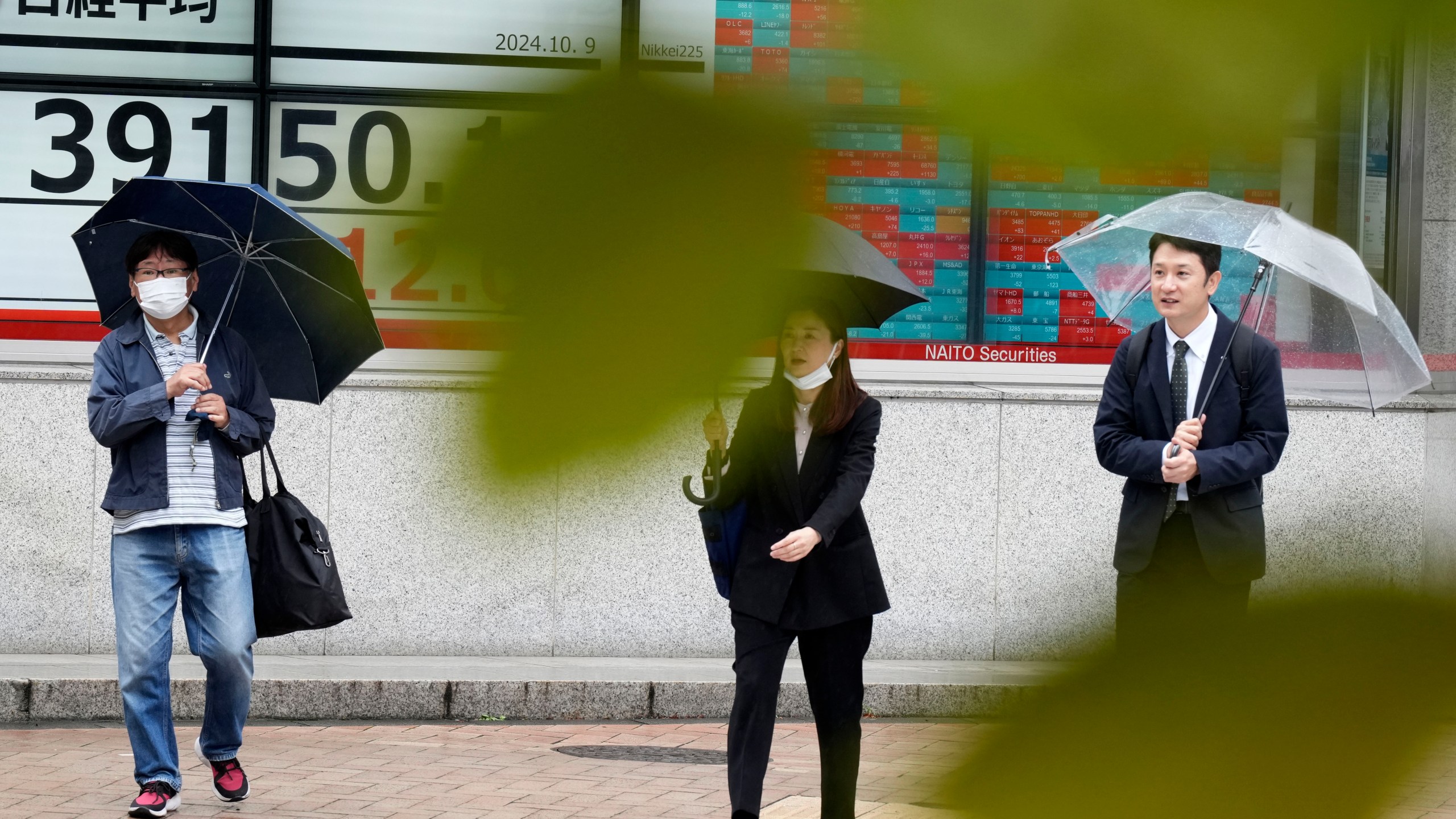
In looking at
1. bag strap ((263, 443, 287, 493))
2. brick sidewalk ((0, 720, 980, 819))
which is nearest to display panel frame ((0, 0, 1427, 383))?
bag strap ((263, 443, 287, 493))

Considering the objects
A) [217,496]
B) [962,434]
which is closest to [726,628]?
[217,496]

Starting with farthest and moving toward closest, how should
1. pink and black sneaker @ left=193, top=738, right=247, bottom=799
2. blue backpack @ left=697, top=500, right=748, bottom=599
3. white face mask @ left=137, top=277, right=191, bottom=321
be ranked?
pink and black sneaker @ left=193, top=738, right=247, bottom=799 < blue backpack @ left=697, top=500, right=748, bottom=599 < white face mask @ left=137, top=277, right=191, bottom=321

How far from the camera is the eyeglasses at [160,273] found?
0.62 m

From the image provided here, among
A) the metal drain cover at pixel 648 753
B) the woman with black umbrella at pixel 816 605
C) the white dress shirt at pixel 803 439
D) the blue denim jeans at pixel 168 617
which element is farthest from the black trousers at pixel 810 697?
the metal drain cover at pixel 648 753

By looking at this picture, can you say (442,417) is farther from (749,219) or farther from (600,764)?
(600,764)

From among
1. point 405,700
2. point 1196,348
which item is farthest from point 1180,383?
point 405,700

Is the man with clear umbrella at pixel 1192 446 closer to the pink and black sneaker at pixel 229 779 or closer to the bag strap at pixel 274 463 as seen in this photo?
the bag strap at pixel 274 463

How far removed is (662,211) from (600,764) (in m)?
5.00

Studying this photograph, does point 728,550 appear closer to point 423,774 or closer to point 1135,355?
point 423,774

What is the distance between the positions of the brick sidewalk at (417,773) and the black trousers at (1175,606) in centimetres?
369

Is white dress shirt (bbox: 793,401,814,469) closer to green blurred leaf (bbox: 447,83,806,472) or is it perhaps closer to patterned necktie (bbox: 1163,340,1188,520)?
patterned necktie (bbox: 1163,340,1188,520)

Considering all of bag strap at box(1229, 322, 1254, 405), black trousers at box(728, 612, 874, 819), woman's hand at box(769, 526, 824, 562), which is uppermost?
bag strap at box(1229, 322, 1254, 405)

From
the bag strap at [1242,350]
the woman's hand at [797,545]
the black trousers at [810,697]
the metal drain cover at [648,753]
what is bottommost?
the metal drain cover at [648,753]

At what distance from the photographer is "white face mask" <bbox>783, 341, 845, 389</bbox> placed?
0.46m
